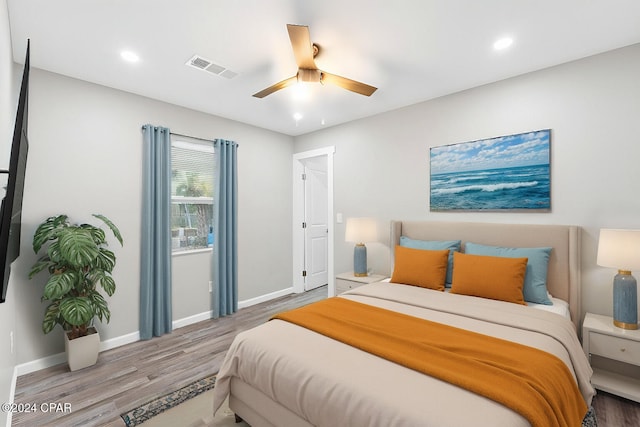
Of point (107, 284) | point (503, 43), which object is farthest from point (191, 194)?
point (503, 43)

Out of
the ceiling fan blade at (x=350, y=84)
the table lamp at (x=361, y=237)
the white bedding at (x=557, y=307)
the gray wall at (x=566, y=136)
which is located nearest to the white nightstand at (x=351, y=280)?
the table lamp at (x=361, y=237)

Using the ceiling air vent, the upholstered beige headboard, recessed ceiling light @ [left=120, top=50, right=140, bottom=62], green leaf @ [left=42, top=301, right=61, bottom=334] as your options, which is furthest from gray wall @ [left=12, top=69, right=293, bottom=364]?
the upholstered beige headboard

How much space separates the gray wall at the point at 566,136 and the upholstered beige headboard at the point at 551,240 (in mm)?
113

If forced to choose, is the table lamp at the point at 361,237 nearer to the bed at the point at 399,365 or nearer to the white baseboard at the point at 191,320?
the bed at the point at 399,365

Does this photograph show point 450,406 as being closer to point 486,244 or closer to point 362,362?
point 362,362

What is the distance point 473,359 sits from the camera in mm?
1497

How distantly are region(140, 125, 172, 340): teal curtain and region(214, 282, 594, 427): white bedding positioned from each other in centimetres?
183

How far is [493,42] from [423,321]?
2156mm

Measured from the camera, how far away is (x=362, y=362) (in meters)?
1.54

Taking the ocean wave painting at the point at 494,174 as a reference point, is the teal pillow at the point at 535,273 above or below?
below

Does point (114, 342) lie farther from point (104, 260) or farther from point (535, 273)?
point (535, 273)

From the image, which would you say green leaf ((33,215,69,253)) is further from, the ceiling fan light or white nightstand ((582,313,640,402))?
white nightstand ((582,313,640,402))

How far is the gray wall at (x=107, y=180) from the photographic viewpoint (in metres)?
2.63

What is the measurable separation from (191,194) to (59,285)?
5.62ft
